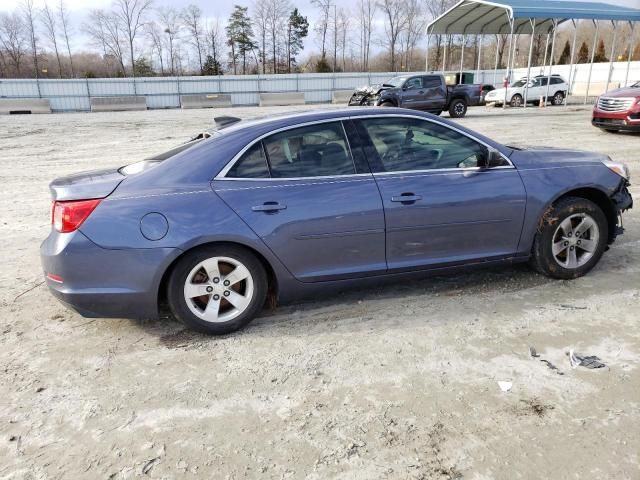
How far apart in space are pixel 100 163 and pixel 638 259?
10078mm

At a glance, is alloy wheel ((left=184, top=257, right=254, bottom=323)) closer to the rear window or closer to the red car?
the rear window

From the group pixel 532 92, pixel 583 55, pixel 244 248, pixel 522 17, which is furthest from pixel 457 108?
pixel 583 55

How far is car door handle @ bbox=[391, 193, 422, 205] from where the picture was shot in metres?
3.71

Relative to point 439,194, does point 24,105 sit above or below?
below

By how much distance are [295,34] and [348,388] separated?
222 ft

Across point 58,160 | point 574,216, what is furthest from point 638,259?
point 58,160

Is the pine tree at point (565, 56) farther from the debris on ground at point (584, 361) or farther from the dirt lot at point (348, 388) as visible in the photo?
the debris on ground at point (584, 361)

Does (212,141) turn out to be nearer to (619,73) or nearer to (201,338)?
(201,338)

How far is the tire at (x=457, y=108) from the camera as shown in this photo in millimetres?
21203

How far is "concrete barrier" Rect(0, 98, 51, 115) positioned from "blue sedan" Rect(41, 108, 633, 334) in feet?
99.1

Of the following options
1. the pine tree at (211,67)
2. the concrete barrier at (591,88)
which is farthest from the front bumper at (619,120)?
the pine tree at (211,67)

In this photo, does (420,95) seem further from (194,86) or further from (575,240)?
(194,86)

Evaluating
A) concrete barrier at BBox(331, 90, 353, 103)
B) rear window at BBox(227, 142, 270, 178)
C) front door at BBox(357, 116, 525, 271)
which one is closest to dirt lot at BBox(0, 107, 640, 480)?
front door at BBox(357, 116, 525, 271)

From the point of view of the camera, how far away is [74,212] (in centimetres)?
328
